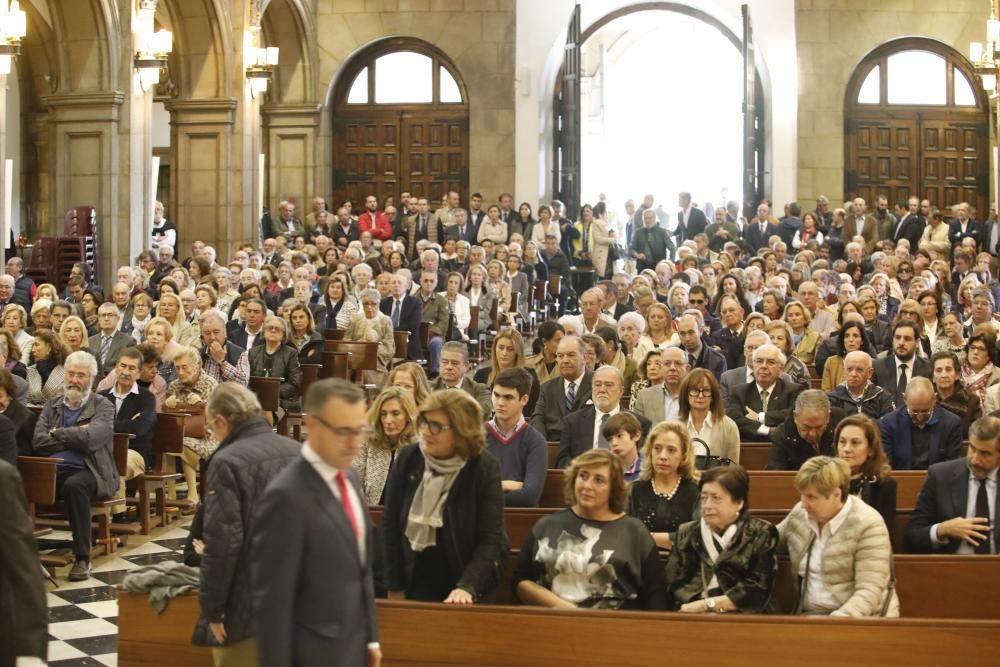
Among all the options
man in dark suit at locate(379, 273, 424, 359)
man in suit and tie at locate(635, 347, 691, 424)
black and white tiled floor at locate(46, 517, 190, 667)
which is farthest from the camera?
man in dark suit at locate(379, 273, 424, 359)

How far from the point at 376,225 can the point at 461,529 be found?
16.8 meters

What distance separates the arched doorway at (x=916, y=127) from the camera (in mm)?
23984

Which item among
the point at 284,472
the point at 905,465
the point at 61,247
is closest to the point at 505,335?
the point at 905,465

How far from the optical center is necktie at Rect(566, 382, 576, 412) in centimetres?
855

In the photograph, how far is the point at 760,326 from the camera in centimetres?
1081

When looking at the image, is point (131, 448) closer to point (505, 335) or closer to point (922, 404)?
point (505, 335)

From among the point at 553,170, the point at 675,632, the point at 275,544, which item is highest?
the point at 553,170

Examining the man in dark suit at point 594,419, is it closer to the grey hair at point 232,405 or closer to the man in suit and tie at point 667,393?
the man in suit and tie at point 667,393

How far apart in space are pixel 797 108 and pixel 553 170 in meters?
4.09

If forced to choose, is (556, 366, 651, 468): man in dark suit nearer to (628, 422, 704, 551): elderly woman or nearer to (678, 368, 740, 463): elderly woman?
(678, 368, 740, 463): elderly woman

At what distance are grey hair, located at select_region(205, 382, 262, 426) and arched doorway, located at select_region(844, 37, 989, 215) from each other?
2031 cm

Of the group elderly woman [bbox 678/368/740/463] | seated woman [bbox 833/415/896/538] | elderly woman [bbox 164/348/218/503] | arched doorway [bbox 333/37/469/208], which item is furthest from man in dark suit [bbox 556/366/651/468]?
arched doorway [bbox 333/37/469/208]

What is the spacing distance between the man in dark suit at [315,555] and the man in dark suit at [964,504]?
317 centimetres

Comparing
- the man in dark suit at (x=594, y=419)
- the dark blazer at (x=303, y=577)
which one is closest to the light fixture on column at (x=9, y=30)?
the man in dark suit at (x=594, y=419)
